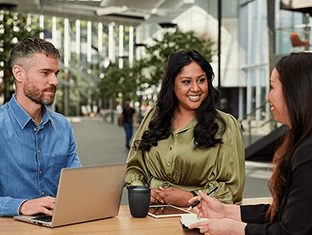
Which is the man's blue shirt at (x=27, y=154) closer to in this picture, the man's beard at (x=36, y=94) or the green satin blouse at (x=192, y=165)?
the man's beard at (x=36, y=94)

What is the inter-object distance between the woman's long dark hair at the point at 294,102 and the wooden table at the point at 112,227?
1.52 ft

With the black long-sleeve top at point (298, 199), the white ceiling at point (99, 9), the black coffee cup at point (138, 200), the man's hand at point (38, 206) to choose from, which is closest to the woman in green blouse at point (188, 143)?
the black coffee cup at point (138, 200)

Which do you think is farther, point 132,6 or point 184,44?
point 132,6

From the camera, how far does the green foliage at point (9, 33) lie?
8.59m

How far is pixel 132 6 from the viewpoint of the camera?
18.2 meters

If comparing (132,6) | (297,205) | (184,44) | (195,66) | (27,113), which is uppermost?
(132,6)

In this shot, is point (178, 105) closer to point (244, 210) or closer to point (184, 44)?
point (244, 210)

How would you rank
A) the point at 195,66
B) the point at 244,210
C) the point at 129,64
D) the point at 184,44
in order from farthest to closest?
the point at 129,64 < the point at 184,44 < the point at 195,66 < the point at 244,210

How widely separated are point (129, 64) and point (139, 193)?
87.7ft

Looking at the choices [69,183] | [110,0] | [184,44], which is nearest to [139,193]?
[69,183]

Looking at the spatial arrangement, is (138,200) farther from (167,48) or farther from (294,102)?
(167,48)

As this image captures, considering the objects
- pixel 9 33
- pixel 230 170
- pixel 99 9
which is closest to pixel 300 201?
pixel 230 170

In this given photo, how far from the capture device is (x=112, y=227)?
169cm

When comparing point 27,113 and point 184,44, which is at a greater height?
point 184,44
